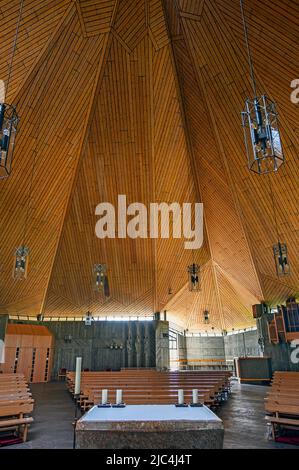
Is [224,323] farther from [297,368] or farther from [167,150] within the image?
[167,150]

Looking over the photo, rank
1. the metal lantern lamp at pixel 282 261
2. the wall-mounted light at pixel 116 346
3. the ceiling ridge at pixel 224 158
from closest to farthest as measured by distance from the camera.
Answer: the ceiling ridge at pixel 224 158 → the metal lantern lamp at pixel 282 261 → the wall-mounted light at pixel 116 346

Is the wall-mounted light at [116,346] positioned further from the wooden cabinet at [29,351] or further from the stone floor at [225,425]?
the stone floor at [225,425]

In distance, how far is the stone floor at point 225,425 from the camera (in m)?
5.51

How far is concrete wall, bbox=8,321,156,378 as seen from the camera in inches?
805

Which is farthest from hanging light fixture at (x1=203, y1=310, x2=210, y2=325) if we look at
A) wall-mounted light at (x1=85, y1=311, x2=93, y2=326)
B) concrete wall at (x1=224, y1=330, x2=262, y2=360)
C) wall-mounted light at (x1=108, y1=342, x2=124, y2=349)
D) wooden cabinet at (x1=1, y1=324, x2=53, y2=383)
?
wooden cabinet at (x1=1, y1=324, x2=53, y2=383)

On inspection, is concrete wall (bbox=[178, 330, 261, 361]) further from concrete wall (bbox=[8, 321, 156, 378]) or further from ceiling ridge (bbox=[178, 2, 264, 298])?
ceiling ridge (bbox=[178, 2, 264, 298])

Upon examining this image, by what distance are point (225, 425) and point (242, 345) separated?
51.4 feet

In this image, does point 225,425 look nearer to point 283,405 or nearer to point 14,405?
point 283,405

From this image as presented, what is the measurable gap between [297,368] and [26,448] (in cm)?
1371

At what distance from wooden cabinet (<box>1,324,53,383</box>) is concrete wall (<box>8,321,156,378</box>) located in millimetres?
672

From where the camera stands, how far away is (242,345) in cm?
2148

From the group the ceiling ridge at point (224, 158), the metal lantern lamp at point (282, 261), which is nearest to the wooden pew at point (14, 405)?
the metal lantern lamp at point (282, 261)

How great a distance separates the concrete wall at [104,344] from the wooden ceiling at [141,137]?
134 inches

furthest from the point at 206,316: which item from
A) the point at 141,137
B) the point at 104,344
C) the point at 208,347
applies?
the point at 141,137
